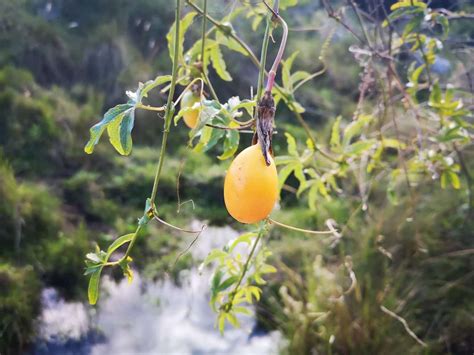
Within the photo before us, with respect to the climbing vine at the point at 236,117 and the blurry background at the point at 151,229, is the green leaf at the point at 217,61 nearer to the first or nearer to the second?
the climbing vine at the point at 236,117

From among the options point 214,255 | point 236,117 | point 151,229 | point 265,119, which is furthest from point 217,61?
point 151,229

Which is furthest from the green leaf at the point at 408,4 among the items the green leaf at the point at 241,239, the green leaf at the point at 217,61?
the green leaf at the point at 241,239

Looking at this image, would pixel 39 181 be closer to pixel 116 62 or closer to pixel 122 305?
pixel 122 305

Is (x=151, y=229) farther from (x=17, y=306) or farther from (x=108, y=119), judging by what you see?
(x=108, y=119)

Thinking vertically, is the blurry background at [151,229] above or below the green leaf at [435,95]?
below

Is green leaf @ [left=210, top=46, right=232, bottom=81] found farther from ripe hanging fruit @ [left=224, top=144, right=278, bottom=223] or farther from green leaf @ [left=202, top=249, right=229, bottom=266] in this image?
ripe hanging fruit @ [left=224, top=144, right=278, bottom=223]

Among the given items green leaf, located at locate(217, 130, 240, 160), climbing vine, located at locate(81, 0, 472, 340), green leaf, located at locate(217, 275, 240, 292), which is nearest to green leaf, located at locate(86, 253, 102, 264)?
climbing vine, located at locate(81, 0, 472, 340)
